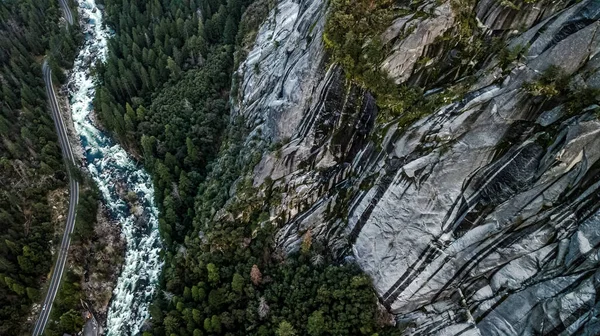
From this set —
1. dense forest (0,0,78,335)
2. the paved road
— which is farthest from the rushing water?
dense forest (0,0,78,335)

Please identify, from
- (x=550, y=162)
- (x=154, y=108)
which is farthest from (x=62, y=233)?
(x=550, y=162)

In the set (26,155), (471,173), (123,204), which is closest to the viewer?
(471,173)

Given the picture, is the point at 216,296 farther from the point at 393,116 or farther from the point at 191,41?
the point at 191,41

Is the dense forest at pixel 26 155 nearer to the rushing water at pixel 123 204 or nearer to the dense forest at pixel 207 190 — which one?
the rushing water at pixel 123 204

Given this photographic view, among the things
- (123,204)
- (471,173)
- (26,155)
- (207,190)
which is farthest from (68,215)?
(471,173)

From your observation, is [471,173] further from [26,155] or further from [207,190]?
[26,155]

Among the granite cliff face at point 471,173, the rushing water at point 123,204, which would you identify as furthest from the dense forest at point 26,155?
the granite cliff face at point 471,173
